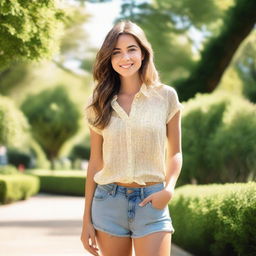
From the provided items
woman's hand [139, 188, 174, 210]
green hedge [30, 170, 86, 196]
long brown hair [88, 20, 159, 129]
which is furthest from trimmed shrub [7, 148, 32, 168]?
woman's hand [139, 188, 174, 210]

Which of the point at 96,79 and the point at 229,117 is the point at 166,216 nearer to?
the point at 96,79

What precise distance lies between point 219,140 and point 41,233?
3.53 metres

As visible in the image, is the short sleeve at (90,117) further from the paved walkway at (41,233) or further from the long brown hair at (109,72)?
the paved walkway at (41,233)

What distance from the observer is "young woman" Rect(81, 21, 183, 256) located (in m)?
3.37

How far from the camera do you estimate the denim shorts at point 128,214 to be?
3.35 metres

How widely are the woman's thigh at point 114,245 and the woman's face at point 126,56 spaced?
85 centimetres

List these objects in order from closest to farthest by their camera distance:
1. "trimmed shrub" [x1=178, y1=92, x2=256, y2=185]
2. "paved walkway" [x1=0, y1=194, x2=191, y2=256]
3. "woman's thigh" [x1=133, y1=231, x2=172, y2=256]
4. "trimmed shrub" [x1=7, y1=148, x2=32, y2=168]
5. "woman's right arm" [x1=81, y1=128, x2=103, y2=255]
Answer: "woman's thigh" [x1=133, y1=231, x2=172, y2=256] → "woman's right arm" [x1=81, y1=128, x2=103, y2=255] → "paved walkway" [x1=0, y1=194, x2=191, y2=256] → "trimmed shrub" [x1=178, y1=92, x2=256, y2=185] → "trimmed shrub" [x1=7, y1=148, x2=32, y2=168]

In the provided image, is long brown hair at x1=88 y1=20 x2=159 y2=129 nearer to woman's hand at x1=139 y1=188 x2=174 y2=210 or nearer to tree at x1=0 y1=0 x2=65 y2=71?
woman's hand at x1=139 y1=188 x2=174 y2=210

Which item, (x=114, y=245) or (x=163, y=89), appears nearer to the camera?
(x=114, y=245)

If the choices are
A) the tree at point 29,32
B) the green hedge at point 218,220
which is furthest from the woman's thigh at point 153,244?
the tree at point 29,32

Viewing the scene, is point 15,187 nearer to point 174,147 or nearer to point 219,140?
point 219,140

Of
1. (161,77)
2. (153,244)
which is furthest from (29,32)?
(161,77)

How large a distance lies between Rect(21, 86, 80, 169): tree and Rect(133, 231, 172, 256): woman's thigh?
3558 cm

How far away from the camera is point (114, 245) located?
338 cm
